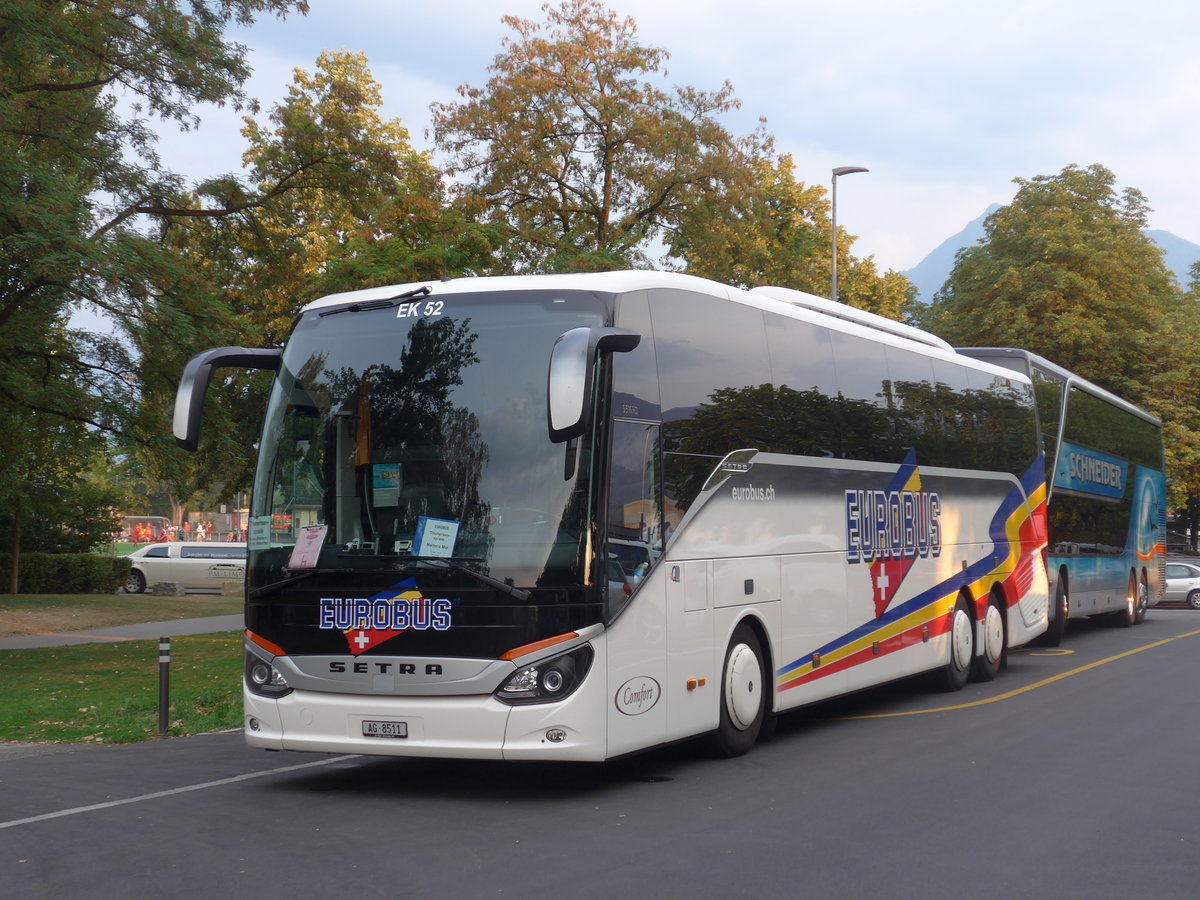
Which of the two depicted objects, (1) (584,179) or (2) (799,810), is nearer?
(2) (799,810)

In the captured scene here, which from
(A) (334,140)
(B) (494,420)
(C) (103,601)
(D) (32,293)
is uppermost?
(A) (334,140)

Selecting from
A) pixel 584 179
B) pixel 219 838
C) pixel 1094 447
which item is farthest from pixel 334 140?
pixel 219 838

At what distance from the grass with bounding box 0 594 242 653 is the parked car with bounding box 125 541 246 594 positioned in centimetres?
289

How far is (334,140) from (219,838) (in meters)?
20.6

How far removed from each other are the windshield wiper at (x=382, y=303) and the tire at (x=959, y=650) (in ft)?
28.8

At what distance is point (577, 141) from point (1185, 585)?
81.3ft

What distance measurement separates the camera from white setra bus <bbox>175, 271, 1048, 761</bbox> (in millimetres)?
9000

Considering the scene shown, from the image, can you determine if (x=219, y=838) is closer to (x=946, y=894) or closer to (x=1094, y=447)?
(x=946, y=894)

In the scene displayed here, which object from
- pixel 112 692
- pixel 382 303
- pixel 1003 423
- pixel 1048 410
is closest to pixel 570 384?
pixel 382 303

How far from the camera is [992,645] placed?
1777 cm

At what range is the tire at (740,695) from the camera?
10.8 meters

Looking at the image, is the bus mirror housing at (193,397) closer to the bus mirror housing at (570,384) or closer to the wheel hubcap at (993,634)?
the bus mirror housing at (570,384)

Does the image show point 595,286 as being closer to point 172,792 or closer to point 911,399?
point 172,792

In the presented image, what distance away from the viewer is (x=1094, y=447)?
81.4ft
